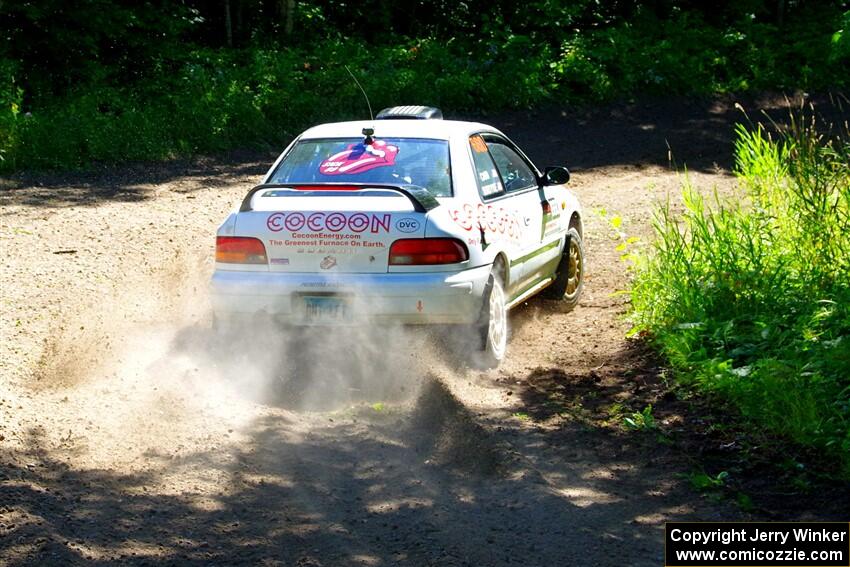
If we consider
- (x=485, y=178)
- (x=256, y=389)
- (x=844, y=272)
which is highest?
(x=485, y=178)

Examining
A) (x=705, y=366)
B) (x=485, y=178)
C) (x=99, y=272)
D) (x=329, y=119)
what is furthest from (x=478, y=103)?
(x=705, y=366)

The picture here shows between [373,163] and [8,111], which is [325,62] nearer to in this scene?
[8,111]

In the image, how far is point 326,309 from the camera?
23.4 ft

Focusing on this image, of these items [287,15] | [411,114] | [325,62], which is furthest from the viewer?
[287,15]

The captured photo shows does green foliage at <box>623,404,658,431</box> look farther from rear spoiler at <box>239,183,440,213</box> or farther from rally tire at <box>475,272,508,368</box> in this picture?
rear spoiler at <box>239,183,440,213</box>

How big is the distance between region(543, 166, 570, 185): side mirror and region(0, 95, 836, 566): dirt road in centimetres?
118

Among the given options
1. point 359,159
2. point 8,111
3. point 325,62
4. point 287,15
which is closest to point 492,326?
point 359,159

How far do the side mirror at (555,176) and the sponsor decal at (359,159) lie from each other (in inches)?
61.0

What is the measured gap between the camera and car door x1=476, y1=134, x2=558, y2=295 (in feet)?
27.5

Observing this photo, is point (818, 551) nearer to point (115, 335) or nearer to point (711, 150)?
point (115, 335)

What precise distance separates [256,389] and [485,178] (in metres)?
2.32

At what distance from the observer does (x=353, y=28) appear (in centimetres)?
2469

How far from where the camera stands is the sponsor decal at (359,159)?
25.9 feet

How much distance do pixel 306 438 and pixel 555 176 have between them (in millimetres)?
3680
